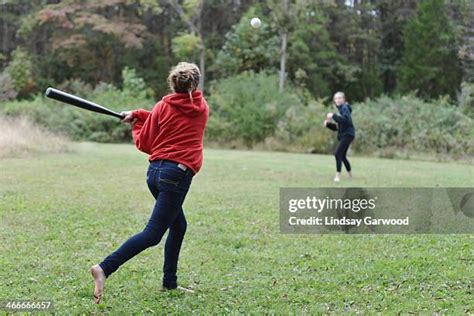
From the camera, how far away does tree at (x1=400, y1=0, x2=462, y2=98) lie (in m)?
30.4

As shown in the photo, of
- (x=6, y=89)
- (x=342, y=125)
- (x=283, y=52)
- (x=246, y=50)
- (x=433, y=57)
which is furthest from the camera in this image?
(x=433, y=57)

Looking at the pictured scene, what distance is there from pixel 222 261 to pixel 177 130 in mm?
1704

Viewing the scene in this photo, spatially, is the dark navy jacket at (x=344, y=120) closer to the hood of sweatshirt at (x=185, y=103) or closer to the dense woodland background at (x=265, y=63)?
the hood of sweatshirt at (x=185, y=103)

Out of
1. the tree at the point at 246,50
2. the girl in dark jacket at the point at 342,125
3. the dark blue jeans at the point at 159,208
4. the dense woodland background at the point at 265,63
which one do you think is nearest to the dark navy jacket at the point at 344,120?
the girl in dark jacket at the point at 342,125

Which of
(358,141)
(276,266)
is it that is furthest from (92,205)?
(358,141)

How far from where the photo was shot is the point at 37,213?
7.34 meters

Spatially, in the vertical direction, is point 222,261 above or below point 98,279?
below

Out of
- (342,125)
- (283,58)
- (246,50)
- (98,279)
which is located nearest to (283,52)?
(283,58)

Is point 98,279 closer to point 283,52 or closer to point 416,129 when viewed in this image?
point 416,129

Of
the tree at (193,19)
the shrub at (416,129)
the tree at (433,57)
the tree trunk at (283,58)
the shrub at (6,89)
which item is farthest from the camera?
the tree at (433,57)

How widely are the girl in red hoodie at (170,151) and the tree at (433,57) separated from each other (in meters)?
28.0

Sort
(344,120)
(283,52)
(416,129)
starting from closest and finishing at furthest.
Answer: (344,120) < (416,129) < (283,52)

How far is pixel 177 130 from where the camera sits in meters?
4.07

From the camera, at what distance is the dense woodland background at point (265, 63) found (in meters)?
21.7
